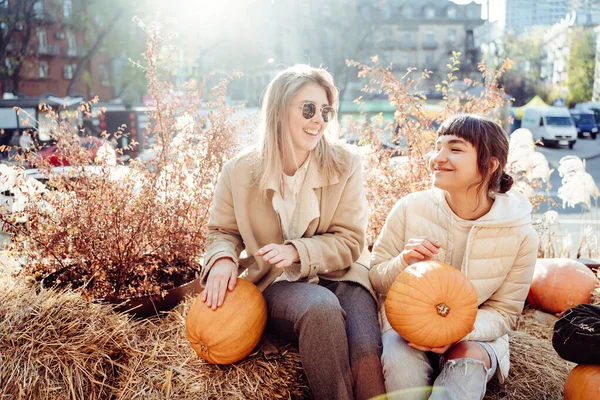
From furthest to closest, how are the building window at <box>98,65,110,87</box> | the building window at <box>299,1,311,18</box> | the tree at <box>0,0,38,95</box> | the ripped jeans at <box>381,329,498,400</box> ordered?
the building window at <box>299,1,311,18</box>
the building window at <box>98,65,110,87</box>
the tree at <box>0,0,38,95</box>
the ripped jeans at <box>381,329,498,400</box>

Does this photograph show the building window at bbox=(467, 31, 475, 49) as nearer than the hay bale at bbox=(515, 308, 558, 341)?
Answer: No

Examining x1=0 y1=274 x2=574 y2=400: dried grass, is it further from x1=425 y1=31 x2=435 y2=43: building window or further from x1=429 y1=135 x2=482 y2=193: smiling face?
x1=425 y1=31 x2=435 y2=43: building window

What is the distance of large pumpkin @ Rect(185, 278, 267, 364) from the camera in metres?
2.33

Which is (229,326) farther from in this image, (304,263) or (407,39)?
(407,39)

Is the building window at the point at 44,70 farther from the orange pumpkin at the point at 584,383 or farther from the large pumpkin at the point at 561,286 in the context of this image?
the orange pumpkin at the point at 584,383

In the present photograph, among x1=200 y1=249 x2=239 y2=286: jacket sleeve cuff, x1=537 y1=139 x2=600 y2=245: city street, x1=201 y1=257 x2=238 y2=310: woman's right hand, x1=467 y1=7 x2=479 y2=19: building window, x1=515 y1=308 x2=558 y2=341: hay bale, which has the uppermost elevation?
x1=467 y1=7 x2=479 y2=19: building window

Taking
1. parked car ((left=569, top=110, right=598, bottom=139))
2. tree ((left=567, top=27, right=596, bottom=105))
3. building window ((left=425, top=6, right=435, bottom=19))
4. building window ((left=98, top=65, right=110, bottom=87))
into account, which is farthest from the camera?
building window ((left=425, top=6, right=435, bottom=19))

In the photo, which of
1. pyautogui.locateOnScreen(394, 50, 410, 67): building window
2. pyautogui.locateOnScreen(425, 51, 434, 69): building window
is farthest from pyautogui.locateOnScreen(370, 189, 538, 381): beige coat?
pyautogui.locateOnScreen(425, 51, 434, 69): building window

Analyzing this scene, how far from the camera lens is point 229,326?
232 cm

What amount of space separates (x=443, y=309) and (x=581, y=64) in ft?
151

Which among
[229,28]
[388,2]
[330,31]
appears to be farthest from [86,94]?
[388,2]

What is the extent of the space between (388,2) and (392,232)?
48.7 m

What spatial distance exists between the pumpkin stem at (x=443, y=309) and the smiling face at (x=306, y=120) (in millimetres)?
1016

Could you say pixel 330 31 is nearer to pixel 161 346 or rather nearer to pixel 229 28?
pixel 229 28
